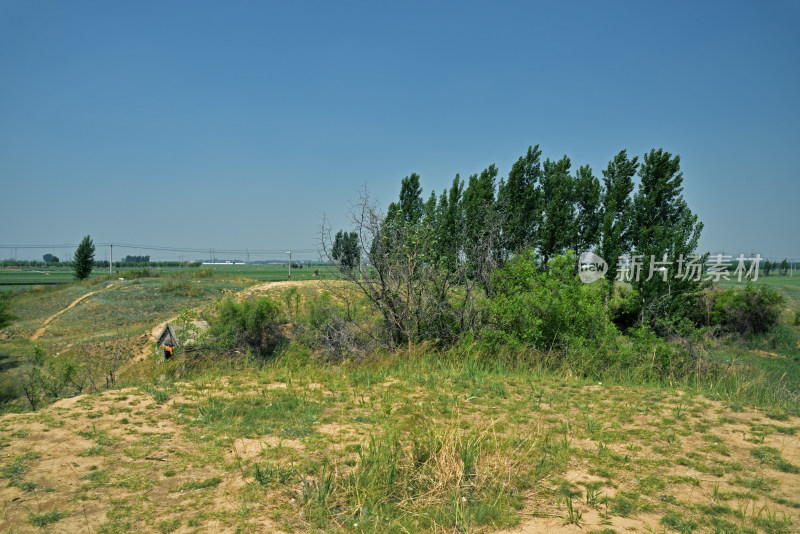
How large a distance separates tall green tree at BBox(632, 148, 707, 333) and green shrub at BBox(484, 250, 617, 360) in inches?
392

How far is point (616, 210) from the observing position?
70.6 ft

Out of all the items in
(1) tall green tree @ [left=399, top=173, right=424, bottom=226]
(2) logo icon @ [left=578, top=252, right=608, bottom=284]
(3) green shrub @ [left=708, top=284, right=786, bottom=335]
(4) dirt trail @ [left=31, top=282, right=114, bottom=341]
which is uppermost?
(1) tall green tree @ [left=399, top=173, right=424, bottom=226]

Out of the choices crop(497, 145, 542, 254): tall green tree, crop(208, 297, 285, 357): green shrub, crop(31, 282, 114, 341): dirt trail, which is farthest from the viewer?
crop(31, 282, 114, 341): dirt trail

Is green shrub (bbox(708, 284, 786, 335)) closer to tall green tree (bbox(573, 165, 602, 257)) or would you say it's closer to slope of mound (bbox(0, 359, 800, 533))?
tall green tree (bbox(573, 165, 602, 257))

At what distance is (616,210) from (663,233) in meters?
2.25

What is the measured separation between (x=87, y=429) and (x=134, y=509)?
7.02 feet

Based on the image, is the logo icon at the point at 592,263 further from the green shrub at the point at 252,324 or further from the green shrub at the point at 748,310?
the green shrub at the point at 252,324

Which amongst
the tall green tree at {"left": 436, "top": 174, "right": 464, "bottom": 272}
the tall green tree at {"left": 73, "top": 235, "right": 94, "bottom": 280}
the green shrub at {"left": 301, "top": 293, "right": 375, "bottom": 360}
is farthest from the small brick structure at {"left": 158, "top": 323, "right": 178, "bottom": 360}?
the tall green tree at {"left": 73, "top": 235, "right": 94, "bottom": 280}

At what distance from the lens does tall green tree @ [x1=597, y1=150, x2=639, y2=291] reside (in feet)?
67.7

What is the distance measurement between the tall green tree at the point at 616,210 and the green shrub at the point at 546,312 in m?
10.4

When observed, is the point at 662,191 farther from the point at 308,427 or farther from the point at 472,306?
the point at 308,427

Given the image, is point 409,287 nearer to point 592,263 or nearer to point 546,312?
point 546,312

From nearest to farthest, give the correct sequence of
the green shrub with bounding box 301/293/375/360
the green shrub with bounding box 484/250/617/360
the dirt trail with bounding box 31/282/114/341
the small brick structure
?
1. the green shrub with bounding box 484/250/617/360
2. the green shrub with bounding box 301/293/375/360
3. the small brick structure
4. the dirt trail with bounding box 31/282/114/341

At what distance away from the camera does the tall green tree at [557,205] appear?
20.5 m
